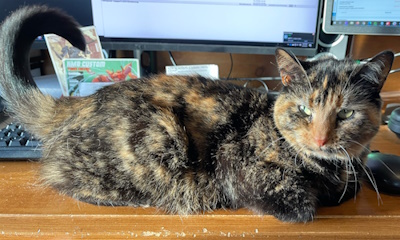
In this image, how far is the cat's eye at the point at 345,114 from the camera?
0.64 m

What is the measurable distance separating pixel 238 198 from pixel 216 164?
0.10 m

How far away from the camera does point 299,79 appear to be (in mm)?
705

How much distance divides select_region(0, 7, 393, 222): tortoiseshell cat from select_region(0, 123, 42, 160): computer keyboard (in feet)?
0.15

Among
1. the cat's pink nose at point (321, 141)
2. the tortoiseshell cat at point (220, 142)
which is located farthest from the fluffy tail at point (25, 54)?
the cat's pink nose at point (321, 141)

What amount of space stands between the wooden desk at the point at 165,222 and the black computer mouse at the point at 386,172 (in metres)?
0.02

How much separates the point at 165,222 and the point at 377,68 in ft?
1.84

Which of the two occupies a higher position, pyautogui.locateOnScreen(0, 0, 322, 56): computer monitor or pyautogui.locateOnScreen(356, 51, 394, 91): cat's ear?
pyautogui.locateOnScreen(0, 0, 322, 56): computer monitor

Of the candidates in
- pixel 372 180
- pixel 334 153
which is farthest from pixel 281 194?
pixel 372 180

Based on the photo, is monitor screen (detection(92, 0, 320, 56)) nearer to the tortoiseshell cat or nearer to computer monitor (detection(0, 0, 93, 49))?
computer monitor (detection(0, 0, 93, 49))

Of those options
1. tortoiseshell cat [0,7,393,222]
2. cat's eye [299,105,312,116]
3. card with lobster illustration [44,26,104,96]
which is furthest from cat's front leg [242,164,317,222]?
card with lobster illustration [44,26,104,96]

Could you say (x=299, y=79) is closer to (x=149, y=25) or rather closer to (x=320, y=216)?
(x=320, y=216)

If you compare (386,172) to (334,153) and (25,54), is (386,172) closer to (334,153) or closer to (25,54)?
(334,153)

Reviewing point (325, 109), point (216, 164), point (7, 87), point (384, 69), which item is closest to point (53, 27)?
point (7, 87)

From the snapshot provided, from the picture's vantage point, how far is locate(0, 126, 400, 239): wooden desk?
0.57m
